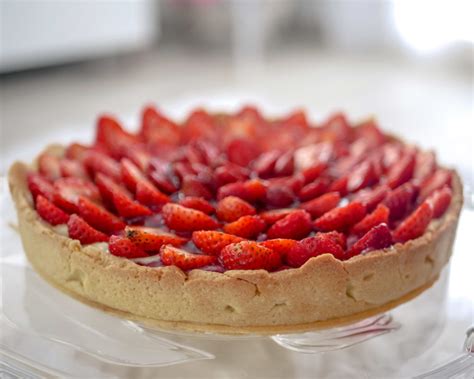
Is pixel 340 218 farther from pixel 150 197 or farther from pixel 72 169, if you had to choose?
pixel 72 169

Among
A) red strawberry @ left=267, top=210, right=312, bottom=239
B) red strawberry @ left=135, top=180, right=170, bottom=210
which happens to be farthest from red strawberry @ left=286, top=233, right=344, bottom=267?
red strawberry @ left=135, top=180, right=170, bottom=210

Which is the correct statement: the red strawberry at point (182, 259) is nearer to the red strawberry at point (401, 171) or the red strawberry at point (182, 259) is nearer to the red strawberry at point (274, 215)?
the red strawberry at point (274, 215)

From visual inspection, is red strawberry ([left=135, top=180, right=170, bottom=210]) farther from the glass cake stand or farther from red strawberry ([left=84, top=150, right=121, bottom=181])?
the glass cake stand

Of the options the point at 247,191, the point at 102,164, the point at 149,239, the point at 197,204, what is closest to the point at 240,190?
the point at 247,191

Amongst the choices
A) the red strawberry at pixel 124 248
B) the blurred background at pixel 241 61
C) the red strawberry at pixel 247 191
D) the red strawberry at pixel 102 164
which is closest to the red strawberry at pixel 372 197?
the red strawberry at pixel 247 191

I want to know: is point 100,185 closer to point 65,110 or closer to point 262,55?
point 65,110

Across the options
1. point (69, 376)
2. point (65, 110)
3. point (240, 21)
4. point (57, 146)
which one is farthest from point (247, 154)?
point (240, 21)
